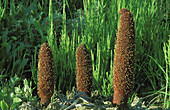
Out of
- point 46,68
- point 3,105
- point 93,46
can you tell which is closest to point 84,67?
point 46,68

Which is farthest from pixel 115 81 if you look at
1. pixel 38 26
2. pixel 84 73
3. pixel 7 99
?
pixel 38 26

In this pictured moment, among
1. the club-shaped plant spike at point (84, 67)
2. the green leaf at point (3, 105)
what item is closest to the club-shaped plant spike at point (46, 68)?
the club-shaped plant spike at point (84, 67)

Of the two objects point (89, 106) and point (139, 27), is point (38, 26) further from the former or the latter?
point (89, 106)

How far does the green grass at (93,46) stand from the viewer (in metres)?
2.79

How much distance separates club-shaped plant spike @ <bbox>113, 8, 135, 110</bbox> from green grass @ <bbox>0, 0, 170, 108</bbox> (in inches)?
31.5

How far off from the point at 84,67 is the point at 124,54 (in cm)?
29

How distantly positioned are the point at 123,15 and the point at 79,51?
1.25ft

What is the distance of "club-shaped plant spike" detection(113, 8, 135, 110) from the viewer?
5.37 feet

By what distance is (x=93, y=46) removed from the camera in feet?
9.94

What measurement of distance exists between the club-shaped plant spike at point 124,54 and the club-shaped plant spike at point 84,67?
184 mm

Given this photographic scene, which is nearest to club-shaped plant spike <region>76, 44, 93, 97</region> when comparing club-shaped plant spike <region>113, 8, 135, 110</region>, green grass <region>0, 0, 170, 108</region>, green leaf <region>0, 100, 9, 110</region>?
club-shaped plant spike <region>113, 8, 135, 110</region>

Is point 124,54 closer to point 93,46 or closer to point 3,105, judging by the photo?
→ point 3,105

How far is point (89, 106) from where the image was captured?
1685 mm

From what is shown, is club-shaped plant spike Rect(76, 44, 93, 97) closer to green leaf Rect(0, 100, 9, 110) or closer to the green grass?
green leaf Rect(0, 100, 9, 110)
